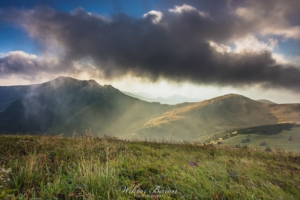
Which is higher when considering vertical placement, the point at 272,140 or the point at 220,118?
the point at 220,118

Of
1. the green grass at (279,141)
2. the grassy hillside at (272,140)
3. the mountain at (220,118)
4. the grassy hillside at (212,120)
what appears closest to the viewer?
the green grass at (279,141)

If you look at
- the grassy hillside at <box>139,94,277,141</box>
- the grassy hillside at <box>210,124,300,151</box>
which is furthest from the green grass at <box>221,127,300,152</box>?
the grassy hillside at <box>139,94,277,141</box>

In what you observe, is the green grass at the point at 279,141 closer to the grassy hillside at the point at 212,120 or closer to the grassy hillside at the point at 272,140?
the grassy hillside at the point at 272,140

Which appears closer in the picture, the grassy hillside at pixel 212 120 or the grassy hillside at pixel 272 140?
the grassy hillside at pixel 272 140

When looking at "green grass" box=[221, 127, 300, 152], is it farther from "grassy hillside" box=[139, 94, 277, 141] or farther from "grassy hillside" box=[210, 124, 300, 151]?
"grassy hillside" box=[139, 94, 277, 141]

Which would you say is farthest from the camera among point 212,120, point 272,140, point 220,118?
point 220,118

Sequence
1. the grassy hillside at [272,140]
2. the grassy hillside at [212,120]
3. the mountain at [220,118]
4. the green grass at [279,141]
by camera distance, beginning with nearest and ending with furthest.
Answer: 1. the green grass at [279,141]
2. the grassy hillside at [272,140]
3. the grassy hillside at [212,120]
4. the mountain at [220,118]

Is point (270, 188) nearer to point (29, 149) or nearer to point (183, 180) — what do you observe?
point (183, 180)

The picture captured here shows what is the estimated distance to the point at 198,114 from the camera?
175 meters

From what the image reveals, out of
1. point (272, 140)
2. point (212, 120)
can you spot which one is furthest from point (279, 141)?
point (212, 120)

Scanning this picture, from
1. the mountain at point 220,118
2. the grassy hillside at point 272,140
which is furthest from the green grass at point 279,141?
the mountain at point 220,118

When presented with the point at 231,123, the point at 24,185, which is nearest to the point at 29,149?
the point at 24,185

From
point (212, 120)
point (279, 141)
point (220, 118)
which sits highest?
point (220, 118)

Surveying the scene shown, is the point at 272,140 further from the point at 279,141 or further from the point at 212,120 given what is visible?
the point at 212,120
